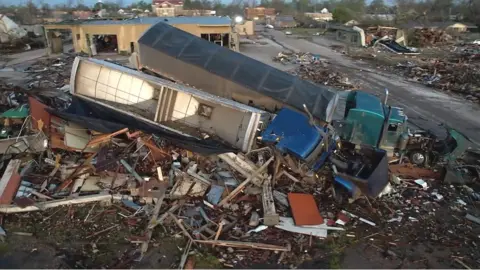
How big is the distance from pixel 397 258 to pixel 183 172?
15.1 ft

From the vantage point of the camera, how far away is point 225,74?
11.0m

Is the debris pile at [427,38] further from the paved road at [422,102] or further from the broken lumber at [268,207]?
the broken lumber at [268,207]

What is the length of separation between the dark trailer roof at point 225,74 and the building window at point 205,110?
56.7 inches

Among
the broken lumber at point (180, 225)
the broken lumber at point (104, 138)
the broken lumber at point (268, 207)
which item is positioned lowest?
the broken lumber at point (180, 225)

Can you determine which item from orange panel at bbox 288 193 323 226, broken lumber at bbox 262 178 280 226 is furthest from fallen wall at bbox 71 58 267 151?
orange panel at bbox 288 193 323 226

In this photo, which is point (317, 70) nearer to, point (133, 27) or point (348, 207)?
point (133, 27)

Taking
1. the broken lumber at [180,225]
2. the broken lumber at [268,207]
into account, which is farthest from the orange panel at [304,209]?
the broken lumber at [180,225]

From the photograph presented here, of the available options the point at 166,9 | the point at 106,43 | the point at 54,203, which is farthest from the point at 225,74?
the point at 166,9

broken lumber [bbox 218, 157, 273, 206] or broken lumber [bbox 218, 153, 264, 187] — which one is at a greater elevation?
broken lumber [bbox 218, 153, 264, 187]

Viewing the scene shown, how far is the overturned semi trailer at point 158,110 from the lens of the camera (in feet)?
29.1

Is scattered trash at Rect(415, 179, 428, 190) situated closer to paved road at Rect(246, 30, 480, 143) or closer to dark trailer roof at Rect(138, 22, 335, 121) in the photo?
dark trailer roof at Rect(138, 22, 335, 121)

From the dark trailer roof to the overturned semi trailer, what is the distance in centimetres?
121

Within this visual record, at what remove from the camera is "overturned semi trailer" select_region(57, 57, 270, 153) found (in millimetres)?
8883

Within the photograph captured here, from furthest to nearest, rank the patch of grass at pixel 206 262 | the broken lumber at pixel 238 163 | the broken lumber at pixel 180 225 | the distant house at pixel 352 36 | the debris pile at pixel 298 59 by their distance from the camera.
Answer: the distant house at pixel 352 36 → the debris pile at pixel 298 59 → the broken lumber at pixel 238 163 → the broken lumber at pixel 180 225 → the patch of grass at pixel 206 262
